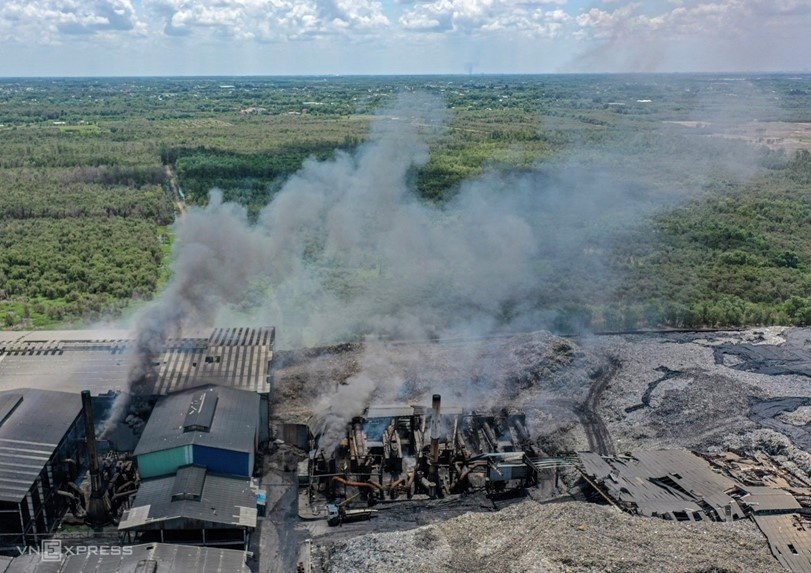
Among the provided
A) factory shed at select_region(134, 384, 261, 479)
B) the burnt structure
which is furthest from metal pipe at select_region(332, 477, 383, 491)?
factory shed at select_region(134, 384, 261, 479)

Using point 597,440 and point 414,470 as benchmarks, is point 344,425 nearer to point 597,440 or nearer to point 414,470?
point 414,470

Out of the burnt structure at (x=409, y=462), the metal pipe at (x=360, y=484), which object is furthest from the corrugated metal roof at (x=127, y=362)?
the metal pipe at (x=360, y=484)

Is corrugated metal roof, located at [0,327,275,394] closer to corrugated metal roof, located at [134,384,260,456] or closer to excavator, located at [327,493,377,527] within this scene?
corrugated metal roof, located at [134,384,260,456]

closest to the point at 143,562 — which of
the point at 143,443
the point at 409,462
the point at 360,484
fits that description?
the point at 143,443

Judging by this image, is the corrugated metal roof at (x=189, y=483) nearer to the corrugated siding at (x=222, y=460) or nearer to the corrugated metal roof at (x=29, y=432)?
the corrugated siding at (x=222, y=460)

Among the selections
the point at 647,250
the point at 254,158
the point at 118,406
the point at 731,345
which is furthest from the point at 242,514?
the point at 254,158
